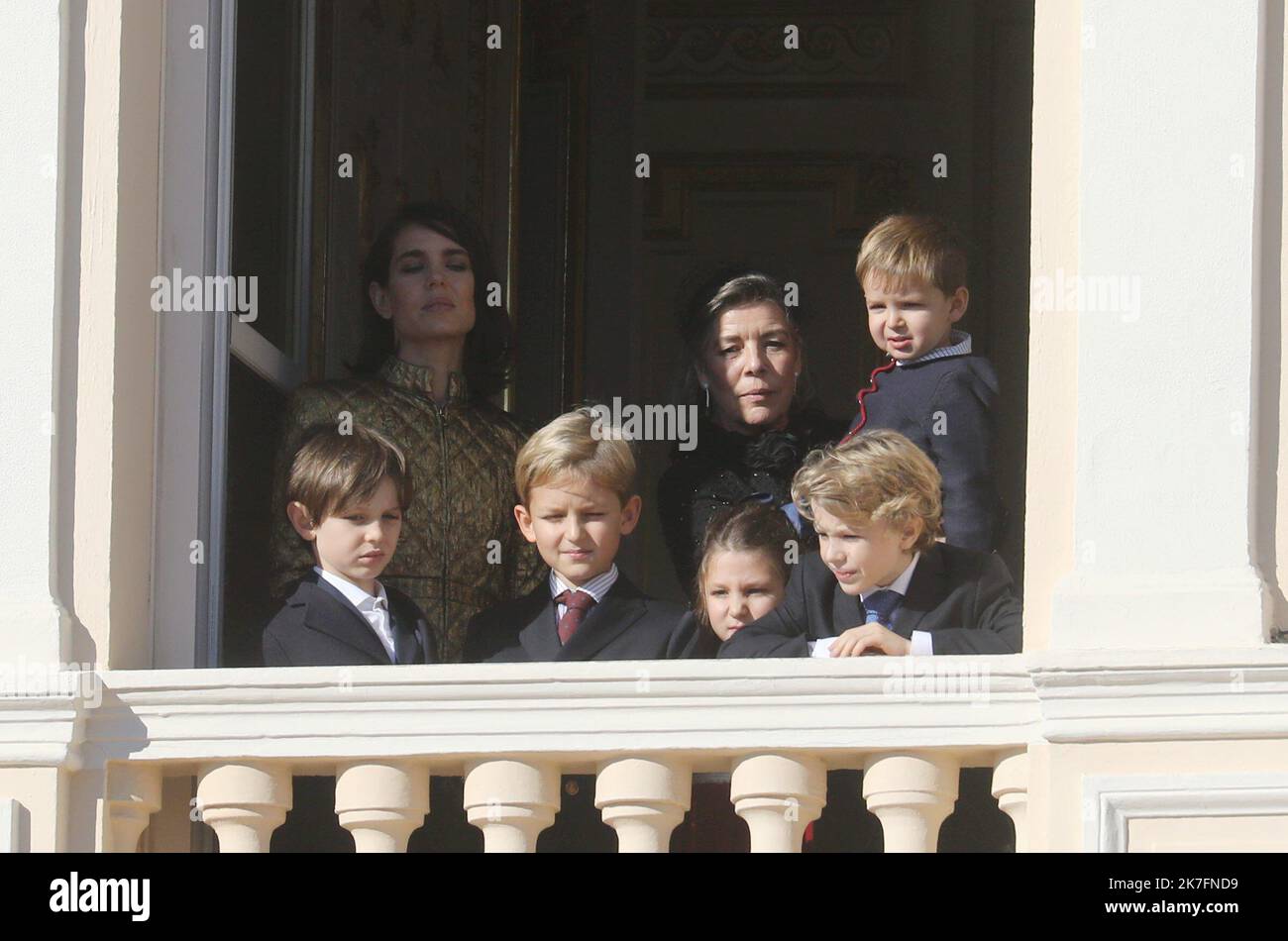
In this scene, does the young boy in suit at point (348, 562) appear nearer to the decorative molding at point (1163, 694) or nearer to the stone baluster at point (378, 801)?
the stone baluster at point (378, 801)

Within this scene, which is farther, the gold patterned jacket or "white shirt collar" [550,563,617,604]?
the gold patterned jacket

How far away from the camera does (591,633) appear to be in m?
5.20

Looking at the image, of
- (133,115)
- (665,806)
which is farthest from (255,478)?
(665,806)

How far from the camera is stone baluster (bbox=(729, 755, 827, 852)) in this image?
15.7ft

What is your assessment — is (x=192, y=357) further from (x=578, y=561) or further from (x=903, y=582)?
(x=903, y=582)

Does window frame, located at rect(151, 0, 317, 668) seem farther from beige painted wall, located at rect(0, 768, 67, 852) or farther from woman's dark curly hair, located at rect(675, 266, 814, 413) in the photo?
woman's dark curly hair, located at rect(675, 266, 814, 413)

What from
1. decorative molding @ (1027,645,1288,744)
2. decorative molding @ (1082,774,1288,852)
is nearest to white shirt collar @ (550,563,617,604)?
decorative molding @ (1027,645,1288,744)

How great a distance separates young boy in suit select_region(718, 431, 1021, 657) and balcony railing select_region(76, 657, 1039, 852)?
0.89ft

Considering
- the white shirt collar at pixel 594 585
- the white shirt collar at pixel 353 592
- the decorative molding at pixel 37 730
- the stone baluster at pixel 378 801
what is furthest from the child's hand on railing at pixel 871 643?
the decorative molding at pixel 37 730

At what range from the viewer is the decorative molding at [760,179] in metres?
9.02
